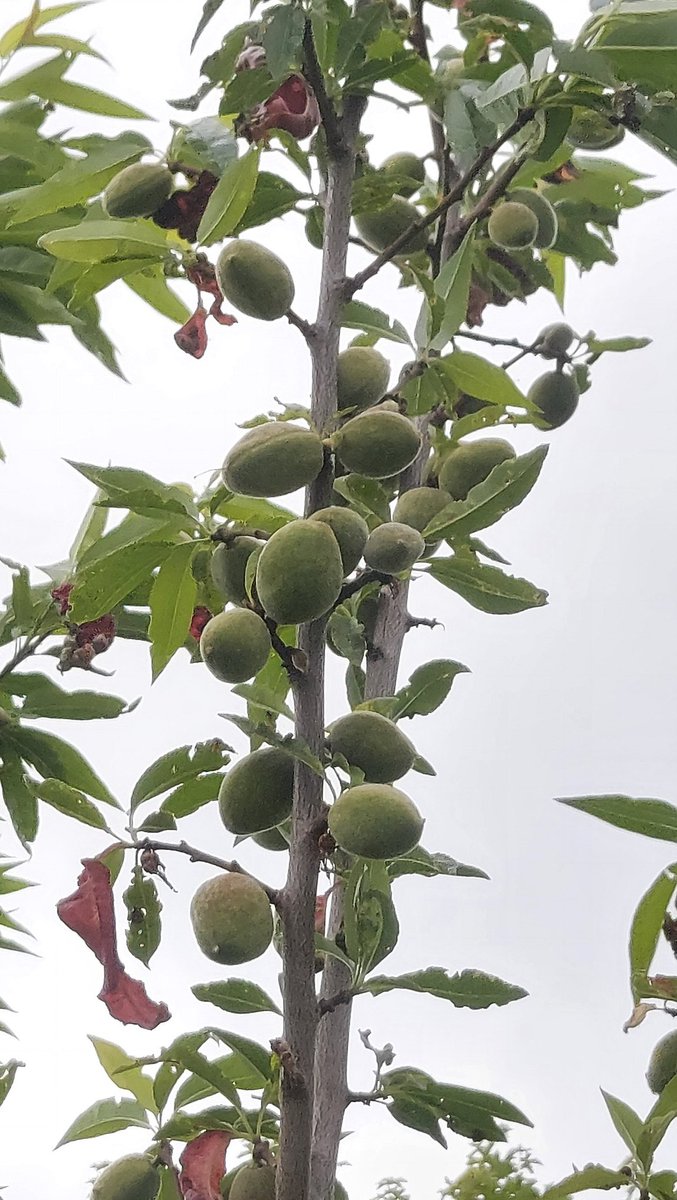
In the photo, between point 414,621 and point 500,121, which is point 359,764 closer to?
point 414,621

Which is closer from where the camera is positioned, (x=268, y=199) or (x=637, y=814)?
(x=637, y=814)

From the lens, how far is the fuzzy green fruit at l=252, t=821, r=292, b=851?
164cm

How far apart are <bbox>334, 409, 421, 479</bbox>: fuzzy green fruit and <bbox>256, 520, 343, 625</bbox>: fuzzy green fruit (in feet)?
0.46

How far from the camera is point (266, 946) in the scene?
1405 millimetres

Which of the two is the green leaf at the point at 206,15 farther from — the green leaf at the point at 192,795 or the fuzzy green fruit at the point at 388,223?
the green leaf at the point at 192,795

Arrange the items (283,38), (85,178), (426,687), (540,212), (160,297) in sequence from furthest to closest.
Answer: (160,297)
(540,212)
(85,178)
(426,687)
(283,38)

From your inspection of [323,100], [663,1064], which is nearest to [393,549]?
[323,100]

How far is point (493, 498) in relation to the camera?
1556mm

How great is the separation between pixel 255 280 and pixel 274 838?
80cm

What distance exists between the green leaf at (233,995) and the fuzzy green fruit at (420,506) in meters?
0.74

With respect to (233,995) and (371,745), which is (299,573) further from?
(233,995)

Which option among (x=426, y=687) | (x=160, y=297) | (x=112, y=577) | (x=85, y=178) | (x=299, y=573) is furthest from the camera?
(x=160, y=297)

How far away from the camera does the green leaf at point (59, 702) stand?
6.80 ft

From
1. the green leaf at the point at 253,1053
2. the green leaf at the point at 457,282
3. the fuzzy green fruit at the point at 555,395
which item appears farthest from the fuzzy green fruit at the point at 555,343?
the green leaf at the point at 253,1053
